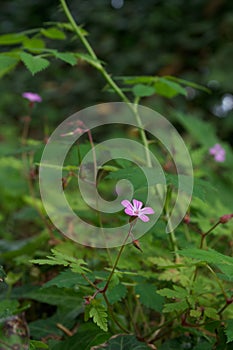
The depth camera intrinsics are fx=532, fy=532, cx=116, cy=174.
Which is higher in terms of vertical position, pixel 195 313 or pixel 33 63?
pixel 33 63

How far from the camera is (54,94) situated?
15.6ft

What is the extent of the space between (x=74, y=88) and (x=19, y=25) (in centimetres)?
113

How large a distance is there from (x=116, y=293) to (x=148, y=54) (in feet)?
11.5

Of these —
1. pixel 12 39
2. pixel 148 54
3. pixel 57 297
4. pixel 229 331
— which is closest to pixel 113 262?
pixel 57 297

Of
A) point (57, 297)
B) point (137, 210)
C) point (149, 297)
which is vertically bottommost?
point (57, 297)

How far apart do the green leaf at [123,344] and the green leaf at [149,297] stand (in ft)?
0.21

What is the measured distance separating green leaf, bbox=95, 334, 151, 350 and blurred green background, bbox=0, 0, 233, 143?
2.82 m

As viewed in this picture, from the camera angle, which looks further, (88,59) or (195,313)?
(88,59)

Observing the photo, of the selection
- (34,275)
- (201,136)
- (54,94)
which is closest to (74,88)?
(54,94)

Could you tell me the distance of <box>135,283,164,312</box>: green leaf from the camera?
0.95m

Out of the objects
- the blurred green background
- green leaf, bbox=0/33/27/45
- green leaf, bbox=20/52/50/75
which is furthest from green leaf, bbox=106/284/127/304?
the blurred green background

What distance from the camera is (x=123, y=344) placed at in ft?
3.03

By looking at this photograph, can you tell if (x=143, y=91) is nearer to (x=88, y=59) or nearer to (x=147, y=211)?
(x=88, y=59)

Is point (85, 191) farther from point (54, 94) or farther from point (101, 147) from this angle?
point (54, 94)
